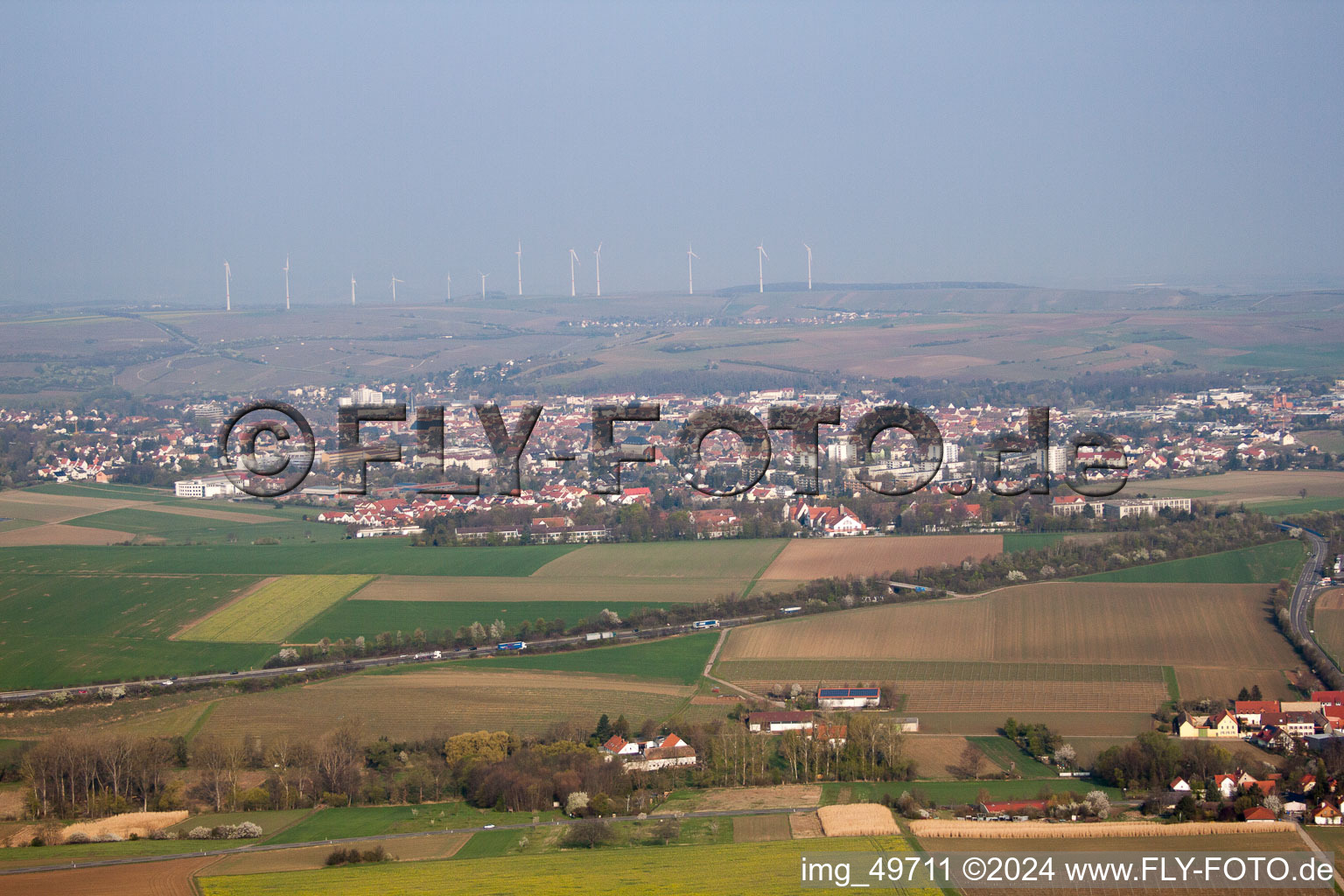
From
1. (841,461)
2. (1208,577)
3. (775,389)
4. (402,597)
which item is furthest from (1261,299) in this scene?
(402,597)

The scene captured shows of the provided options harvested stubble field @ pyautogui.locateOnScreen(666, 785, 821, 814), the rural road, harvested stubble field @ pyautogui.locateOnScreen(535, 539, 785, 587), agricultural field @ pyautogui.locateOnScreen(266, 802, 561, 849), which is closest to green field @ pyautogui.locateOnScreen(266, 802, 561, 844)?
agricultural field @ pyautogui.locateOnScreen(266, 802, 561, 849)

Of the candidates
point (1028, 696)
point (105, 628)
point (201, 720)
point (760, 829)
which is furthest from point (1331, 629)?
point (105, 628)

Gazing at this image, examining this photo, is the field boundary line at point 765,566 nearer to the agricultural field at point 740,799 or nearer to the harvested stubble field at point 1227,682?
the harvested stubble field at point 1227,682

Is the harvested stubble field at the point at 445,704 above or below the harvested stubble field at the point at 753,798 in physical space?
above

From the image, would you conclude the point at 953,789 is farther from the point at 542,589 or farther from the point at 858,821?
the point at 542,589

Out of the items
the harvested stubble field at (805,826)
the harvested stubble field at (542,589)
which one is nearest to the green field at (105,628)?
the harvested stubble field at (542,589)

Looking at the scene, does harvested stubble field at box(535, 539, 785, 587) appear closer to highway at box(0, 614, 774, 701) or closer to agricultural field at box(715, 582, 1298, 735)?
highway at box(0, 614, 774, 701)
